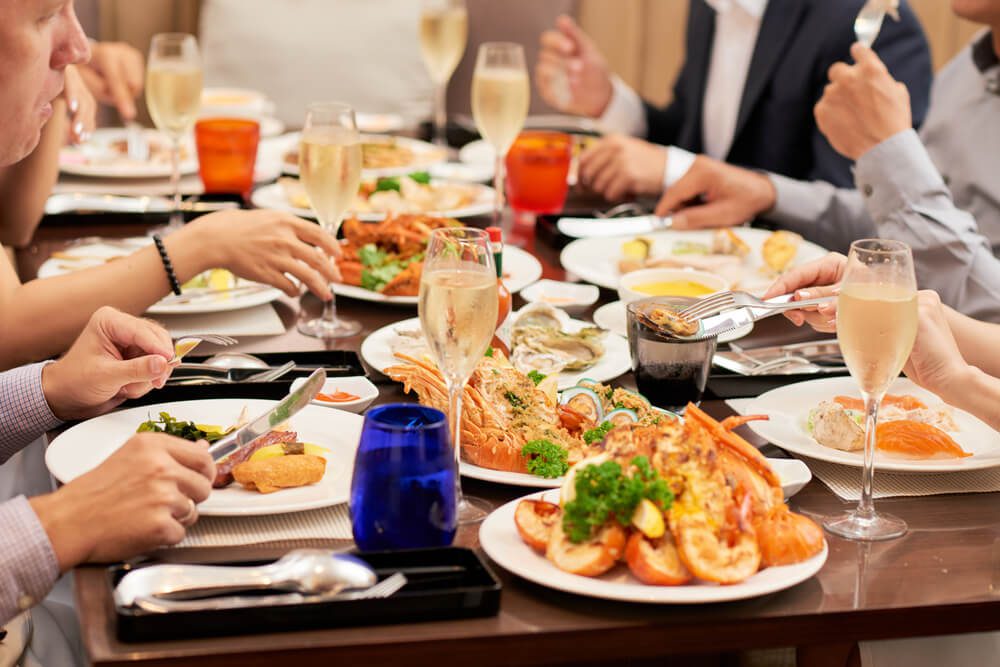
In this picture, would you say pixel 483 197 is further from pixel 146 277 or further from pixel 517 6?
pixel 517 6

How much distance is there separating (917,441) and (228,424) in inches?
29.3

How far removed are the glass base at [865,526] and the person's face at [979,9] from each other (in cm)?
147

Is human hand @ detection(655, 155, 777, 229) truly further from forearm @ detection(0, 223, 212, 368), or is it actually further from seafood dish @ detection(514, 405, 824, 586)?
seafood dish @ detection(514, 405, 824, 586)

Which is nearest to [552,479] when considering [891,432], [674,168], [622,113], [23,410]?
[891,432]

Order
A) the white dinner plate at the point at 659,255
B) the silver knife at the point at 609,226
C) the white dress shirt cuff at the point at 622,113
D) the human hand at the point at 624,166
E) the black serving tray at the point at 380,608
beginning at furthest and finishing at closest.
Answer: the white dress shirt cuff at the point at 622,113, the human hand at the point at 624,166, the silver knife at the point at 609,226, the white dinner plate at the point at 659,255, the black serving tray at the point at 380,608

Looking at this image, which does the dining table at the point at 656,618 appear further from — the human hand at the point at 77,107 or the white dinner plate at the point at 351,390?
the human hand at the point at 77,107

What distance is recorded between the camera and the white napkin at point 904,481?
48.6 inches

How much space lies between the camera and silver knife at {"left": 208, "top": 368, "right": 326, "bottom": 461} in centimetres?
111

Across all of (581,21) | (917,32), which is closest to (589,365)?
(917,32)

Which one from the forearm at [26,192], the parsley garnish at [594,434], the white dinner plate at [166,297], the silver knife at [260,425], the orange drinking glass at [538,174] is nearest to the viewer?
the silver knife at [260,425]

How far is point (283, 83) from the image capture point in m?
4.12

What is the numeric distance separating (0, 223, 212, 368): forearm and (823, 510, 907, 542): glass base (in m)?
0.99

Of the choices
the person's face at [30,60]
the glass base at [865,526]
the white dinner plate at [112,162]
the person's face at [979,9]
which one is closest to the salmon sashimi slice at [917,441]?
the glass base at [865,526]

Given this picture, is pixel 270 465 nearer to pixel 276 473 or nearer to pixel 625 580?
pixel 276 473
